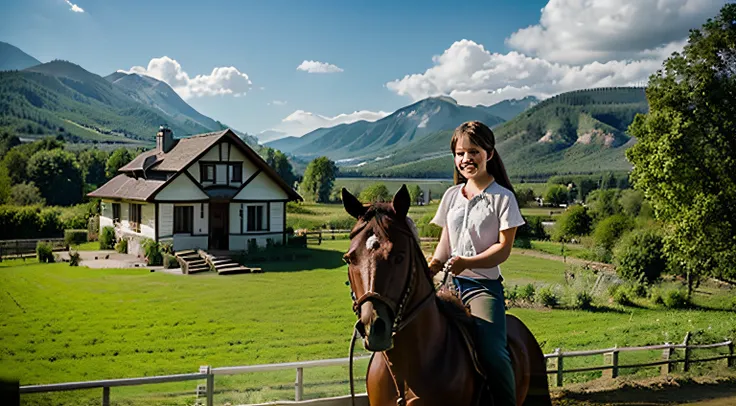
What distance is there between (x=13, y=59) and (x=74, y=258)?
116 inches

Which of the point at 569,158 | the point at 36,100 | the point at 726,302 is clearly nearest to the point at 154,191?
the point at 36,100

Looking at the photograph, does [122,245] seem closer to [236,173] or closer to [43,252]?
[43,252]

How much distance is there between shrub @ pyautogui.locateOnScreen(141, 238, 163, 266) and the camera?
7.67 m

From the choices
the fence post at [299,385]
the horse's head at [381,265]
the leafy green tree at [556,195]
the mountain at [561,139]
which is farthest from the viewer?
the mountain at [561,139]

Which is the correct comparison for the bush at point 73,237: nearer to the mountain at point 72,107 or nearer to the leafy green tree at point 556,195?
the mountain at point 72,107

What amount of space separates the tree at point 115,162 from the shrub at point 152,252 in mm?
1174

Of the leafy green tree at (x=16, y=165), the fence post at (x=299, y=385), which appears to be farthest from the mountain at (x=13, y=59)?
the fence post at (x=299, y=385)

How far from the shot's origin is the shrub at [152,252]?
25.2 ft

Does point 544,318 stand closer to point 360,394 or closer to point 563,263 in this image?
point 563,263

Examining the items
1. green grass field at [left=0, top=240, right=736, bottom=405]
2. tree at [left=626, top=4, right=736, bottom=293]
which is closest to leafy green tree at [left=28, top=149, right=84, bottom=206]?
green grass field at [left=0, top=240, right=736, bottom=405]

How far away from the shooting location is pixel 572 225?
34.9 feet

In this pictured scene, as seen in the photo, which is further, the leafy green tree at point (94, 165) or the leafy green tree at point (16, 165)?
the leafy green tree at point (94, 165)

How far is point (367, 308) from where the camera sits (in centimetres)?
176

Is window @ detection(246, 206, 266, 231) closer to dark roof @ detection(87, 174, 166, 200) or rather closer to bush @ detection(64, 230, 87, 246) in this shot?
dark roof @ detection(87, 174, 166, 200)
